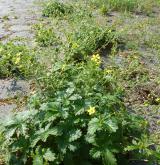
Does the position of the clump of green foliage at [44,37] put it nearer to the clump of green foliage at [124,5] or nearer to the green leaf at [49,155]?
the clump of green foliage at [124,5]

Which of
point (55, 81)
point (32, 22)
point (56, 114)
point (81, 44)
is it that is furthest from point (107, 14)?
point (56, 114)

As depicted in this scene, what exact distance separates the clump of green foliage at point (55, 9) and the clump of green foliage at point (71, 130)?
13.5ft

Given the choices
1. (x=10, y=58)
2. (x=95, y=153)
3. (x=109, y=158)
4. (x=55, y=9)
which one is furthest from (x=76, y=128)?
(x=55, y=9)

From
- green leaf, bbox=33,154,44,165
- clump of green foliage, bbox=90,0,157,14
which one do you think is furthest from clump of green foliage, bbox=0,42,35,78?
clump of green foliage, bbox=90,0,157,14

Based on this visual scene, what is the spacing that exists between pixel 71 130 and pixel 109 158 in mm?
444

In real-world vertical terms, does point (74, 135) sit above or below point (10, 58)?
above

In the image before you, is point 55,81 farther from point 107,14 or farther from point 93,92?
point 107,14

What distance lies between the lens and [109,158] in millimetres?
3830

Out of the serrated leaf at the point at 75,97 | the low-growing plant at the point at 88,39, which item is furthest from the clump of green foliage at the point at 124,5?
the serrated leaf at the point at 75,97

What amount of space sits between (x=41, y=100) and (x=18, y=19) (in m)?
4.34

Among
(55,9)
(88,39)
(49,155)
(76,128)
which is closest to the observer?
(49,155)

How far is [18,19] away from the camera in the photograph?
8.50m

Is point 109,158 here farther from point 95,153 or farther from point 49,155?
point 49,155

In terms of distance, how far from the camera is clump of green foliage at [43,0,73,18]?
329 inches
